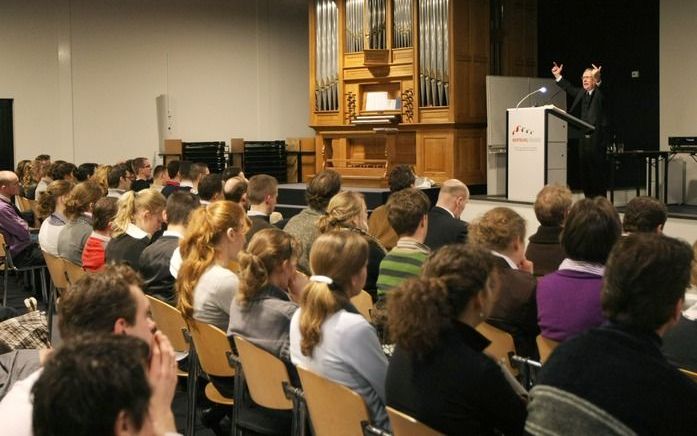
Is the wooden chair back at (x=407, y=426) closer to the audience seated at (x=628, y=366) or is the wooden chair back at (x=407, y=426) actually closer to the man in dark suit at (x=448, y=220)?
the audience seated at (x=628, y=366)

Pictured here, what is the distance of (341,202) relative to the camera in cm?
489

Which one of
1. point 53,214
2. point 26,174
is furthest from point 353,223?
point 26,174

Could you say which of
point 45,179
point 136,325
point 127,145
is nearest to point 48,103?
point 127,145

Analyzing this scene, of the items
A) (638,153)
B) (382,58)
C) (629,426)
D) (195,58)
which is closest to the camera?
(629,426)

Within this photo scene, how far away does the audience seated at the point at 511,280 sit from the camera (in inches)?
149

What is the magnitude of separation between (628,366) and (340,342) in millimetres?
1184

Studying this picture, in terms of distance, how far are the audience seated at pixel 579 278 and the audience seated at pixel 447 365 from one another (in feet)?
2.88

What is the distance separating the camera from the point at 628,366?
6.56ft

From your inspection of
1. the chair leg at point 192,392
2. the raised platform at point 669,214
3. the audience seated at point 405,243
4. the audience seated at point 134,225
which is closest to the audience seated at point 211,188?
the audience seated at point 134,225

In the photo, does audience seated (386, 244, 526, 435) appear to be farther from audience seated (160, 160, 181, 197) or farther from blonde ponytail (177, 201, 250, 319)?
audience seated (160, 160, 181, 197)

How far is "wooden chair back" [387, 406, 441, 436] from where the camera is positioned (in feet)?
7.82

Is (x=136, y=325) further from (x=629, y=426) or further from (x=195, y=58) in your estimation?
(x=195, y=58)

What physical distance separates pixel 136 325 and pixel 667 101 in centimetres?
944

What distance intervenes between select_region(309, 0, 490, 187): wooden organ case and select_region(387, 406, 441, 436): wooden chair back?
8676mm
